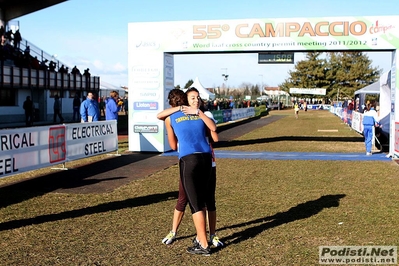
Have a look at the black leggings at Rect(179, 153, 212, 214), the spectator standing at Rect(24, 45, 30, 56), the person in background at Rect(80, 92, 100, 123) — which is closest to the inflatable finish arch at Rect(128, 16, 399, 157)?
the person in background at Rect(80, 92, 100, 123)

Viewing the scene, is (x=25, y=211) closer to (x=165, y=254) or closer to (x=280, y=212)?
(x=165, y=254)

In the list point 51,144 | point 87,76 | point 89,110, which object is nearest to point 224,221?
point 51,144

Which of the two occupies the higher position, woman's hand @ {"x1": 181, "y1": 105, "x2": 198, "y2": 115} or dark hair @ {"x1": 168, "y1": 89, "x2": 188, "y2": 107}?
dark hair @ {"x1": 168, "y1": 89, "x2": 188, "y2": 107}

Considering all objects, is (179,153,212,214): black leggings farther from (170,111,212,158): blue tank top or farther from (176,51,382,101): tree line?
(176,51,382,101): tree line

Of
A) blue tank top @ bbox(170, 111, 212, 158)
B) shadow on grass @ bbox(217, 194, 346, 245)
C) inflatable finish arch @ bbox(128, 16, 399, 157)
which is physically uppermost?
inflatable finish arch @ bbox(128, 16, 399, 157)

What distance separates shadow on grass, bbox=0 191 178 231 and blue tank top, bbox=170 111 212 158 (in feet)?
9.40

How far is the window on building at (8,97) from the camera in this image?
106ft

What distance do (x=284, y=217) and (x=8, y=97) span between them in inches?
1147

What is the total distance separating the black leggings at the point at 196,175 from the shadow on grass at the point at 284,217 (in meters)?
0.86

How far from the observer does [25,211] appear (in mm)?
7867

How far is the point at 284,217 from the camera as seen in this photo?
7426 mm

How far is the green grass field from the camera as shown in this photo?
18.5ft

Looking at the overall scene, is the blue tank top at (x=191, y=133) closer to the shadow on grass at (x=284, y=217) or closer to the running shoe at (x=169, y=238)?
the running shoe at (x=169, y=238)

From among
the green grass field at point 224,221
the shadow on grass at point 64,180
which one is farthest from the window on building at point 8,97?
the green grass field at point 224,221
